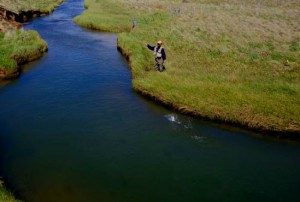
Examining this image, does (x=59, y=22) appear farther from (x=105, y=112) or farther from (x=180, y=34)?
(x=105, y=112)

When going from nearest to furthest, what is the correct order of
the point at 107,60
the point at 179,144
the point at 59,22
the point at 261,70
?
the point at 179,144 < the point at 261,70 < the point at 107,60 < the point at 59,22

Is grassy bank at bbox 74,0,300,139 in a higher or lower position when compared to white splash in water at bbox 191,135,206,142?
higher

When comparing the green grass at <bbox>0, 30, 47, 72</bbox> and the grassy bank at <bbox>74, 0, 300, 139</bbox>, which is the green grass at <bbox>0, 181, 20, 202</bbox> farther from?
the green grass at <bbox>0, 30, 47, 72</bbox>

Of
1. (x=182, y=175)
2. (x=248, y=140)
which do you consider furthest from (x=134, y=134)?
(x=248, y=140)

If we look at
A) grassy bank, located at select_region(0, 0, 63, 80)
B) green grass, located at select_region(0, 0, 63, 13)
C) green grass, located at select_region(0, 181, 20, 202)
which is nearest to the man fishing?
grassy bank, located at select_region(0, 0, 63, 80)

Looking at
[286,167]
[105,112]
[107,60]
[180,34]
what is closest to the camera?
[286,167]

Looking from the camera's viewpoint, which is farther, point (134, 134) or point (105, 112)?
point (105, 112)

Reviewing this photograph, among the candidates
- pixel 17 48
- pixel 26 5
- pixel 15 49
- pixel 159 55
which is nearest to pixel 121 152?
pixel 159 55
